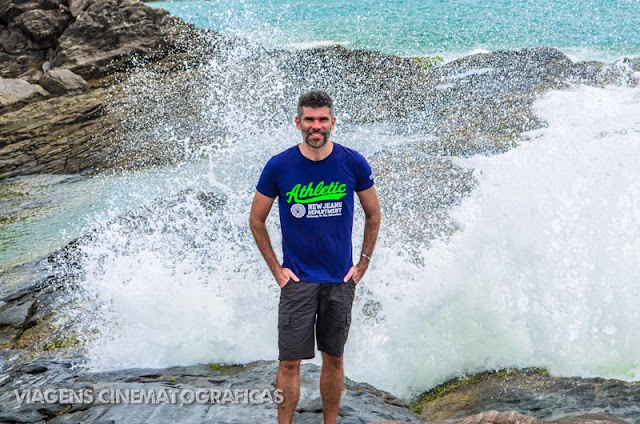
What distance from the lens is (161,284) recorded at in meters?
7.66

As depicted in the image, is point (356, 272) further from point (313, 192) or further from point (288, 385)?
point (288, 385)

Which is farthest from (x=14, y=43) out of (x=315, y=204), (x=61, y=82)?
(x=315, y=204)

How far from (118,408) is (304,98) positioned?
9.24 ft

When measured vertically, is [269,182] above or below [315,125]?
below

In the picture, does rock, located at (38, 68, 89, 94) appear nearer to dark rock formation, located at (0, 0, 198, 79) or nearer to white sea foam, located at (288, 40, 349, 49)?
dark rock formation, located at (0, 0, 198, 79)

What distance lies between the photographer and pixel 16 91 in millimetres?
20406

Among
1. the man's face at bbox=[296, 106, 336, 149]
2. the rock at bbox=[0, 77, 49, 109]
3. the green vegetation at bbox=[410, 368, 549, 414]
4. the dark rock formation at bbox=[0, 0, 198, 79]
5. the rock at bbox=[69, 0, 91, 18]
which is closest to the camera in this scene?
the man's face at bbox=[296, 106, 336, 149]

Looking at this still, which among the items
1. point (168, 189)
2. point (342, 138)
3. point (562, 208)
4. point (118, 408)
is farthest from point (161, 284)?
point (342, 138)

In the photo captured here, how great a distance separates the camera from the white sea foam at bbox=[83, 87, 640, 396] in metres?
6.68

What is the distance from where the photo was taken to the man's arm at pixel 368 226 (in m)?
4.39

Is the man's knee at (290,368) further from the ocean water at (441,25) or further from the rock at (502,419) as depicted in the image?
the ocean water at (441,25)

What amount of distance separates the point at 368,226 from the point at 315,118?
868 mm

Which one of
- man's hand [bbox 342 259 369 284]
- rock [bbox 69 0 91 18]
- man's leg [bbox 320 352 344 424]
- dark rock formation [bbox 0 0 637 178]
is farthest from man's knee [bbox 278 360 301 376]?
rock [bbox 69 0 91 18]

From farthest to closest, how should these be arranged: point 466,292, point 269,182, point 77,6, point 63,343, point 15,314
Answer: point 77,6 < point 15,314 < point 466,292 < point 63,343 < point 269,182
